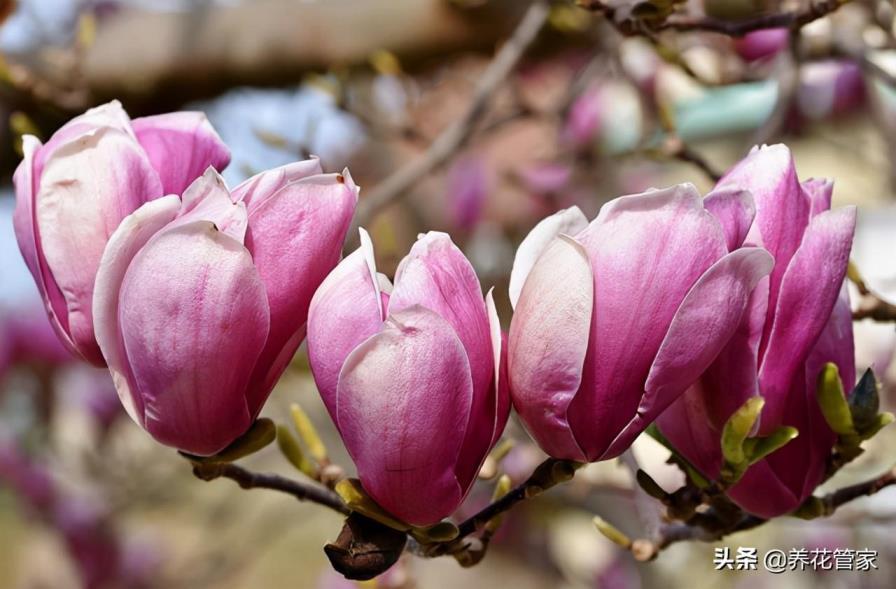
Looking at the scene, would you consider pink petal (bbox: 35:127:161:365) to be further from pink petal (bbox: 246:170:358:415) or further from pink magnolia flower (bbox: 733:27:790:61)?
pink magnolia flower (bbox: 733:27:790:61)

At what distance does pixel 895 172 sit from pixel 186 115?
84 cm

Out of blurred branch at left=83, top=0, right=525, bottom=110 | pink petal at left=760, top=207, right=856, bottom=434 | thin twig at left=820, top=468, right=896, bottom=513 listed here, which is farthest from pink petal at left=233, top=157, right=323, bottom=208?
blurred branch at left=83, top=0, right=525, bottom=110

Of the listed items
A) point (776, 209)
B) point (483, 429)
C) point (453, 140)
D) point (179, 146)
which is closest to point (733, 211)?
point (776, 209)

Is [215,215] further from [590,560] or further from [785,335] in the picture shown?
[590,560]

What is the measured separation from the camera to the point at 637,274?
14.9 inches

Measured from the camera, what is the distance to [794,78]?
0.76 meters

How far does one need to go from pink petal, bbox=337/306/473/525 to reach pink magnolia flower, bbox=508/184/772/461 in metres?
0.04

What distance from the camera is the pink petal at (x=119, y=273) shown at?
404 millimetres

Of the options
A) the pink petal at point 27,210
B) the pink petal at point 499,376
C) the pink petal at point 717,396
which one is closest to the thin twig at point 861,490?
the pink petal at point 717,396

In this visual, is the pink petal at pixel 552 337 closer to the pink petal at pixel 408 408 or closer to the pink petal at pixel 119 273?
the pink petal at pixel 408 408

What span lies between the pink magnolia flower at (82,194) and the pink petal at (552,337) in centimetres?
18

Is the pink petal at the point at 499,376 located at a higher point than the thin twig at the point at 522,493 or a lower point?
higher

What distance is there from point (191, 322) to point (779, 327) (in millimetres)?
250

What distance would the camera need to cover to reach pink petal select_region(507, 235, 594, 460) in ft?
1.25
